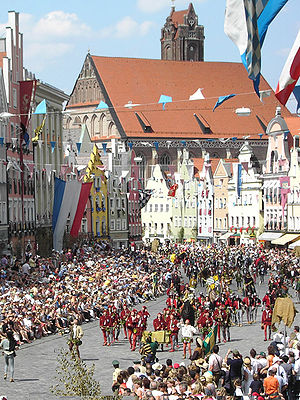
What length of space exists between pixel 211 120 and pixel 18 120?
69.4m

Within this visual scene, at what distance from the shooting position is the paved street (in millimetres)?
22750

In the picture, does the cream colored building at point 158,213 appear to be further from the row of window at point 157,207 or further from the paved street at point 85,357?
the paved street at point 85,357

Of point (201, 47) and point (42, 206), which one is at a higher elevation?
point (201, 47)

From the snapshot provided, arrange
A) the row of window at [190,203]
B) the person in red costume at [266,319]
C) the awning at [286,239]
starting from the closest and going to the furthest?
the person in red costume at [266,319] < the awning at [286,239] < the row of window at [190,203]

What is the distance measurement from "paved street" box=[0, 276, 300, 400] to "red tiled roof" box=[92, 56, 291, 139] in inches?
3415

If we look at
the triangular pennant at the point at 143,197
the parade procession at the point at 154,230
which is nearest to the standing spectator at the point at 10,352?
the parade procession at the point at 154,230

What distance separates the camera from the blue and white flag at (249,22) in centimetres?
1589

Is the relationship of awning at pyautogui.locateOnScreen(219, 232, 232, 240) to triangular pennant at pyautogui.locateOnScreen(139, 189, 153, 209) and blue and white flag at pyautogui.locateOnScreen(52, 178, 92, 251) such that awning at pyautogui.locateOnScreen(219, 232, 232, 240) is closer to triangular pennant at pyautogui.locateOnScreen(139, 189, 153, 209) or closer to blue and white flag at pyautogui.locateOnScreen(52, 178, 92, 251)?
triangular pennant at pyautogui.locateOnScreen(139, 189, 153, 209)

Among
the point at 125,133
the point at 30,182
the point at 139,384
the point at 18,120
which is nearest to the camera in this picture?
the point at 139,384

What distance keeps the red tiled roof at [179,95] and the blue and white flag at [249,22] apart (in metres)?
103

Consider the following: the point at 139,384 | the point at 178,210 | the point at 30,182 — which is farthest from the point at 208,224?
the point at 139,384

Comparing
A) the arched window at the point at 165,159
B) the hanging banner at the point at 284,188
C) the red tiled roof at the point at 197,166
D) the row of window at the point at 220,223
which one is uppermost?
the arched window at the point at 165,159

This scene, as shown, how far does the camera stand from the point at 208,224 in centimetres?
9994

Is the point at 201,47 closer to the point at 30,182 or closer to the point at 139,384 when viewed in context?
the point at 30,182
